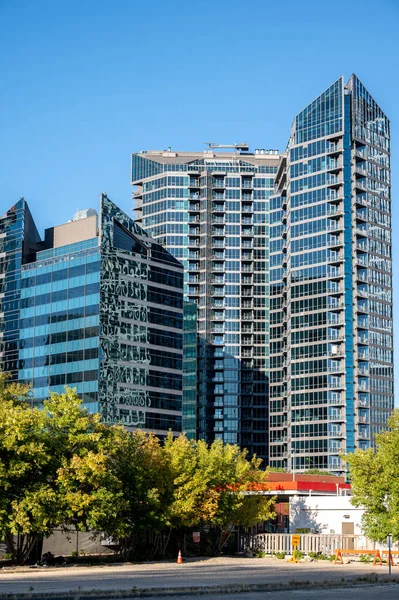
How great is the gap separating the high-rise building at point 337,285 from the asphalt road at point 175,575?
10790 centimetres

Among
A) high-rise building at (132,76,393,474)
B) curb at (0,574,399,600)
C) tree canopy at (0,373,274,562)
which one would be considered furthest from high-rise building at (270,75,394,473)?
curb at (0,574,399,600)

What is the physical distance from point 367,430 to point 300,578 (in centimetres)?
12440

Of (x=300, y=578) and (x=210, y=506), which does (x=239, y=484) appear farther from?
(x=300, y=578)

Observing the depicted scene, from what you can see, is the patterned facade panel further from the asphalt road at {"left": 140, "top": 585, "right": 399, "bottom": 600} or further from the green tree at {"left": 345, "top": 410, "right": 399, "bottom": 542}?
the asphalt road at {"left": 140, "top": 585, "right": 399, "bottom": 600}

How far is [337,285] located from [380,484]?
119 m

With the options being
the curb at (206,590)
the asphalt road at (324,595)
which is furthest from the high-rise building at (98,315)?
the asphalt road at (324,595)

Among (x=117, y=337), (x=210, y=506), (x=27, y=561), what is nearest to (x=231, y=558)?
(x=210, y=506)

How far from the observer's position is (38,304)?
552 feet

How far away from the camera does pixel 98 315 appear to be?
159m

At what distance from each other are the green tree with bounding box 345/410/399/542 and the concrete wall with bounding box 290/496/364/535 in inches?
592

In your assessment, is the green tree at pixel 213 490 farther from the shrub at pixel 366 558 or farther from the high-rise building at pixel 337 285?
the high-rise building at pixel 337 285

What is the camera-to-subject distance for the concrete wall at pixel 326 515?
8791 centimetres

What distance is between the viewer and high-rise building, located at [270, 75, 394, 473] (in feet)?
600

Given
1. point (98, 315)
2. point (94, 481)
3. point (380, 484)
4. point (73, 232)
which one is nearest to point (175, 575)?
point (94, 481)
